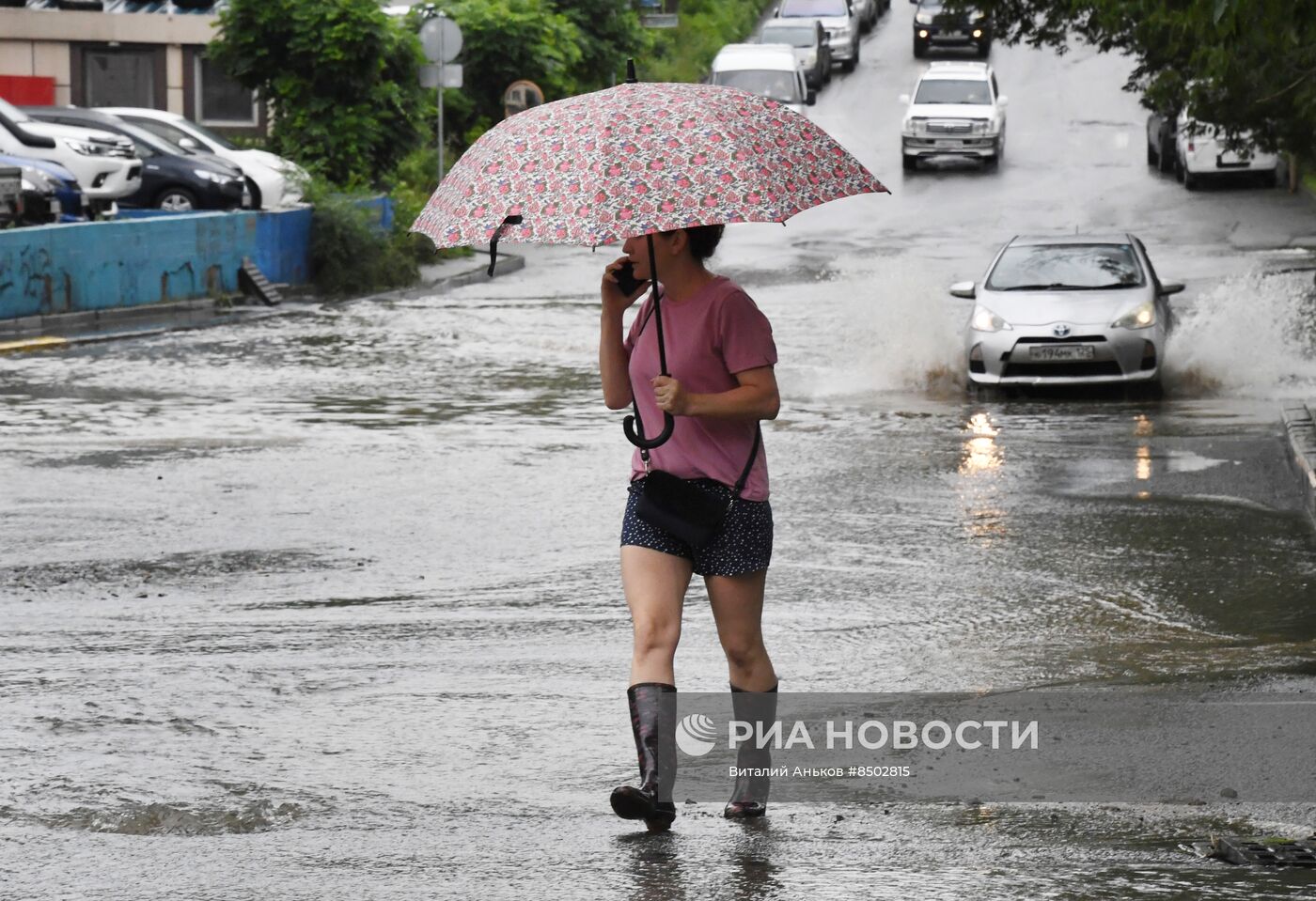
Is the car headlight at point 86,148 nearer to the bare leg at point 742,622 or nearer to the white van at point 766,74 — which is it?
the white van at point 766,74

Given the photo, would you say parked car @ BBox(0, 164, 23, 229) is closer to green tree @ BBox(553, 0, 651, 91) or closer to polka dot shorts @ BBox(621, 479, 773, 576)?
polka dot shorts @ BBox(621, 479, 773, 576)

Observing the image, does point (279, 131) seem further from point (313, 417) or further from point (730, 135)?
point (730, 135)

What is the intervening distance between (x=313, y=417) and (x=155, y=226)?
32.2 ft

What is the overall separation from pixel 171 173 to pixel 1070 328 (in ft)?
57.1

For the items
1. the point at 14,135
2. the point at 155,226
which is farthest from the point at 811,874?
the point at 14,135

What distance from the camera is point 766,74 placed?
4816 cm

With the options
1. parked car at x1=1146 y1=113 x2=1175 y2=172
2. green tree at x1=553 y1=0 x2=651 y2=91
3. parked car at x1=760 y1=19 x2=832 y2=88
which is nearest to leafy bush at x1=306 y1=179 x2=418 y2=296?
parked car at x1=1146 y1=113 x2=1175 y2=172

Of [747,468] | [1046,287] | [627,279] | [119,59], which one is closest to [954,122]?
[119,59]

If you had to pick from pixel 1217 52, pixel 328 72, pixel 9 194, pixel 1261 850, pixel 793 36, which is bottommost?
pixel 1261 850

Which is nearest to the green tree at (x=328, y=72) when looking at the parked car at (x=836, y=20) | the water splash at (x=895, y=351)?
the water splash at (x=895, y=351)

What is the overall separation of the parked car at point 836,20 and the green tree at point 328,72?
25.0 m

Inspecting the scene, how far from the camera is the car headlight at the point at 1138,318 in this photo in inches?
683

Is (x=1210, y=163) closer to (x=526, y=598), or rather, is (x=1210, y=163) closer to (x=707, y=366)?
(x=526, y=598)

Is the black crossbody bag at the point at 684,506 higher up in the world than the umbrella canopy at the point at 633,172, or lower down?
lower down
